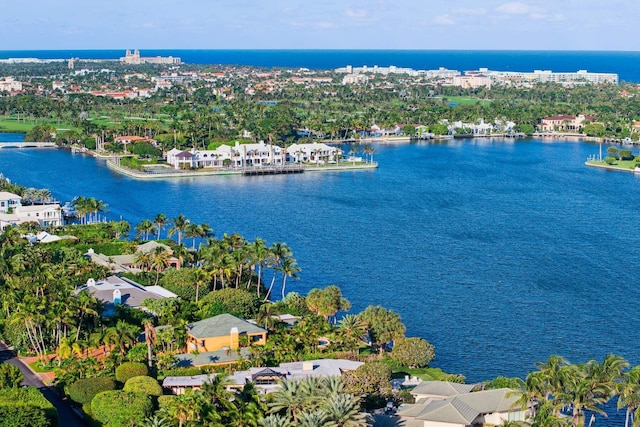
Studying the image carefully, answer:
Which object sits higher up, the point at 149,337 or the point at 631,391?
the point at 631,391

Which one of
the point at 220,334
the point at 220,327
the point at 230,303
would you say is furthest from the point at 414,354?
the point at 230,303

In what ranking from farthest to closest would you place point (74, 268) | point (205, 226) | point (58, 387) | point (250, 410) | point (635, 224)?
Answer: point (635, 224) < point (205, 226) < point (74, 268) < point (58, 387) < point (250, 410)

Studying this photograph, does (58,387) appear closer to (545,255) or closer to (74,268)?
(74,268)

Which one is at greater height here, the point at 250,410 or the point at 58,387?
the point at 250,410

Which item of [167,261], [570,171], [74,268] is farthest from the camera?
[570,171]

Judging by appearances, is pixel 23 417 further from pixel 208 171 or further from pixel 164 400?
pixel 208 171

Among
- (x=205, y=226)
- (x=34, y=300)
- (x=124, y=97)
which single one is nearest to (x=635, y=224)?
(x=205, y=226)
